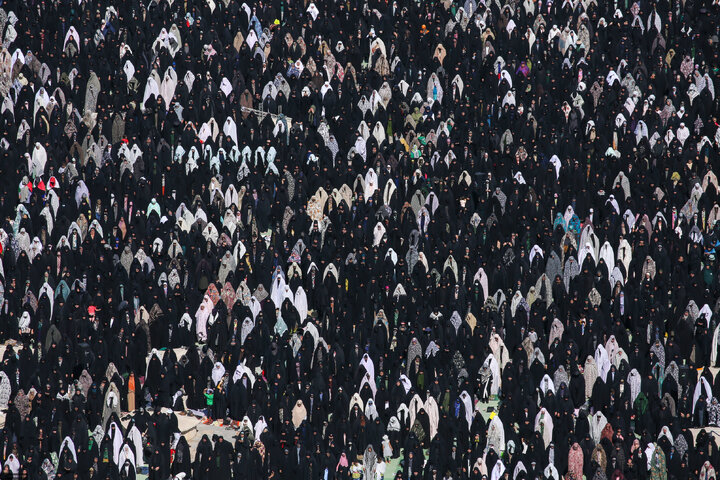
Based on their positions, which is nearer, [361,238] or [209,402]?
[209,402]

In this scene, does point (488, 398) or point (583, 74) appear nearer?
point (488, 398)

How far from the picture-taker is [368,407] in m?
21.3

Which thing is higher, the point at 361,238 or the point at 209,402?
the point at 361,238

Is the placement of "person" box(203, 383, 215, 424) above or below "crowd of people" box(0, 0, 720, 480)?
below

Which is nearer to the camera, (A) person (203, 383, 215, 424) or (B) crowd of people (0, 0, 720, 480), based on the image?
(B) crowd of people (0, 0, 720, 480)

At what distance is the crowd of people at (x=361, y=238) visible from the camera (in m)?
20.9

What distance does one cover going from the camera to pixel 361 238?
25.8m

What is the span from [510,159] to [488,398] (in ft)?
23.3

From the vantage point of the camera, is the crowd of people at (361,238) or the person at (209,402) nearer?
the crowd of people at (361,238)

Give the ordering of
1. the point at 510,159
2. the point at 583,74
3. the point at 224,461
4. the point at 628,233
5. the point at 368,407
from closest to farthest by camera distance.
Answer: the point at 224,461
the point at 368,407
the point at 628,233
the point at 510,159
the point at 583,74

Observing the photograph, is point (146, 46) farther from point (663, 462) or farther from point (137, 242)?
point (663, 462)

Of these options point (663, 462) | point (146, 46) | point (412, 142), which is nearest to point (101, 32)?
point (146, 46)

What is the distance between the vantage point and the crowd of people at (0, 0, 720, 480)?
20.9 meters

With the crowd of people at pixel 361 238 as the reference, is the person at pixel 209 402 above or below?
below
